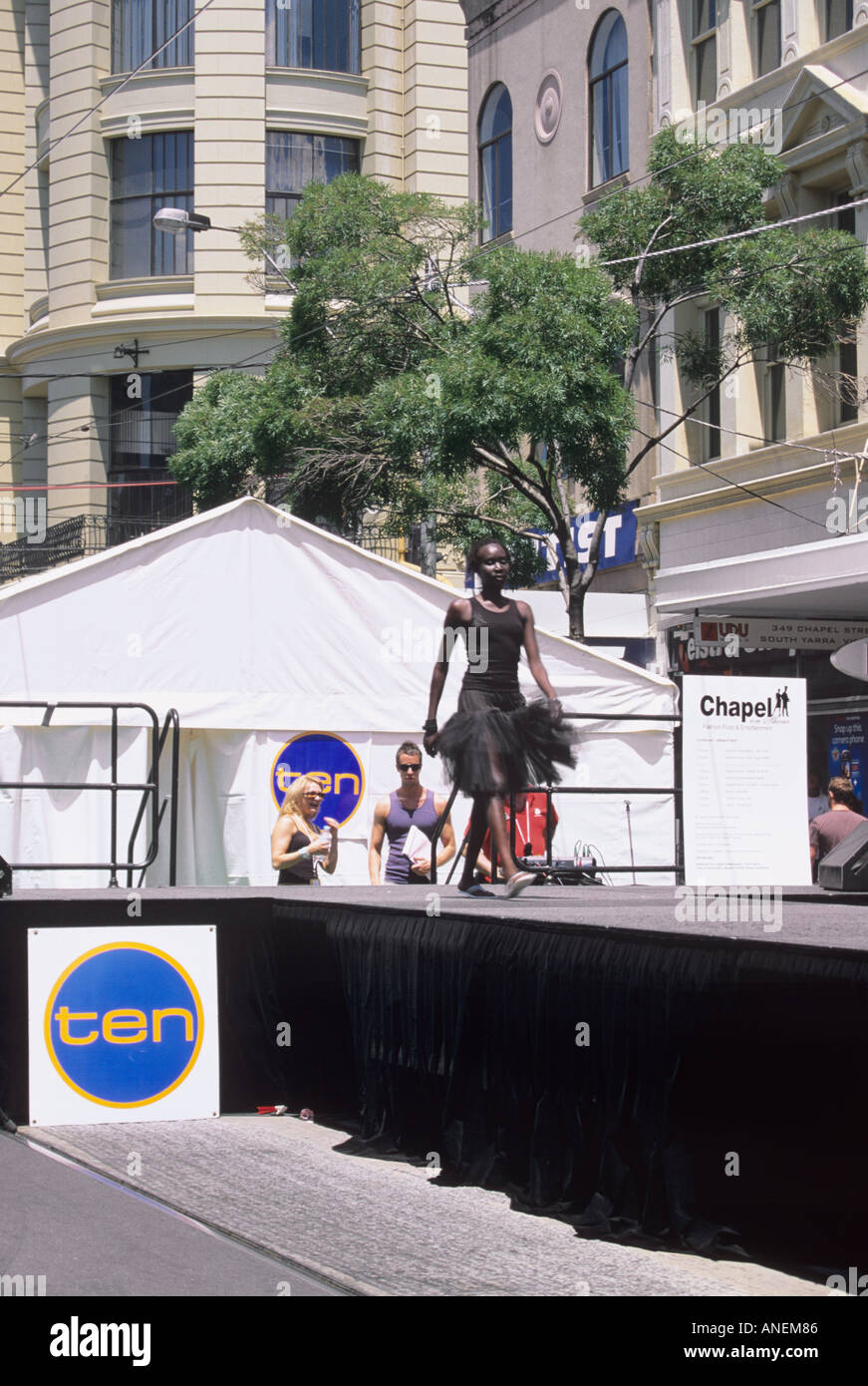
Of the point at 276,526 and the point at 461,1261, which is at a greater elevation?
the point at 276,526

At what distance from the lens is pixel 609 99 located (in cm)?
2822

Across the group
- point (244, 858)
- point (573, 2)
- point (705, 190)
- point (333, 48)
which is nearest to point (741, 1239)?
point (244, 858)

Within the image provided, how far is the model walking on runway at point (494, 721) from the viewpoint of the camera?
8680 mm

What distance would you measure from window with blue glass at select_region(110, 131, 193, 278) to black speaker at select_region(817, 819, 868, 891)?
28767mm

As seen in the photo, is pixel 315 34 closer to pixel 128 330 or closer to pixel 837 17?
pixel 128 330

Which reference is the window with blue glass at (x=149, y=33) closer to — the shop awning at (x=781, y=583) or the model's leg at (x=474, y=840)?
the shop awning at (x=781, y=583)

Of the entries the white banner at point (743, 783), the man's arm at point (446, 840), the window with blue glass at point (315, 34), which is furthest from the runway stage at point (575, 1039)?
the window with blue glass at point (315, 34)

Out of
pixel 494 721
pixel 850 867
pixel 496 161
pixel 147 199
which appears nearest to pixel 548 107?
pixel 496 161

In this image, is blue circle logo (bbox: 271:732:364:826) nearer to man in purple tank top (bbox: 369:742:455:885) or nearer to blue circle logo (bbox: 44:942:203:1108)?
man in purple tank top (bbox: 369:742:455:885)

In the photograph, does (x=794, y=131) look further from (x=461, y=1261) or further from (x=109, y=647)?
(x=461, y=1261)

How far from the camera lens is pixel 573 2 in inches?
1145

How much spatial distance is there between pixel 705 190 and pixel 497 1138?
14.9 m

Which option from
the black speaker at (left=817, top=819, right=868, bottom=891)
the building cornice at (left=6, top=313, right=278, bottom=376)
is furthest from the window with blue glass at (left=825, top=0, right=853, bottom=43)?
the black speaker at (left=817, top=819, right=868, bottom=891)

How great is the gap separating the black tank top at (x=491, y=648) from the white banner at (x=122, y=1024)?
1919 mm
